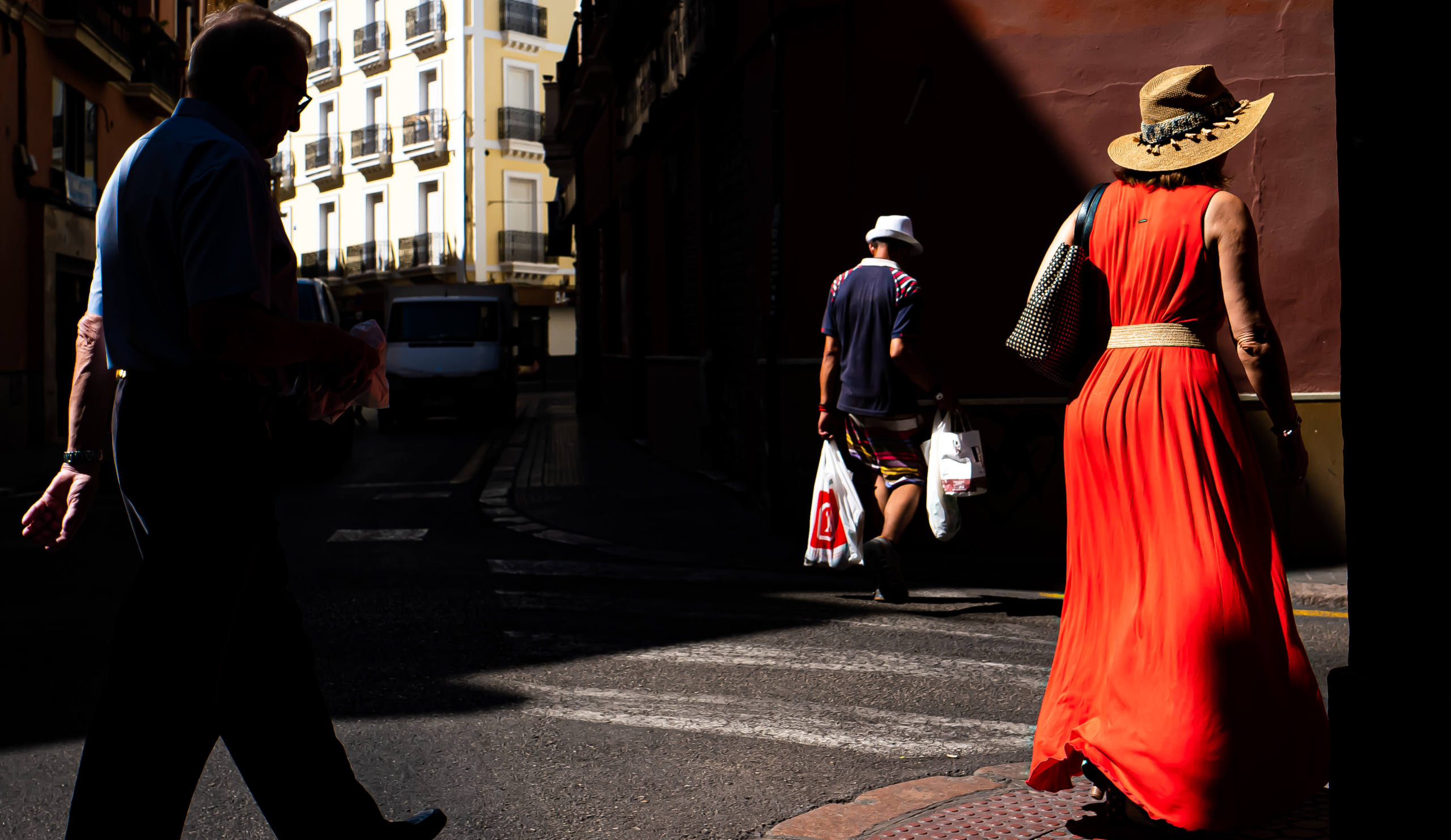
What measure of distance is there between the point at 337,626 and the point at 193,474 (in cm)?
366

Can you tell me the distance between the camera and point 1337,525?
780cm

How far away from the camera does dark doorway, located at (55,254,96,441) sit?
2033cm

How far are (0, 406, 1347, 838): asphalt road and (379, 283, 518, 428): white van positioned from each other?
547 inches

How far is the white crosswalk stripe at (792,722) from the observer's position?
4105 mm

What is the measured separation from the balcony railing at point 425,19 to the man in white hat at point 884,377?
44735mm

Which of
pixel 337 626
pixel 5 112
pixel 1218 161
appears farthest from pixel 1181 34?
pixel 5 112

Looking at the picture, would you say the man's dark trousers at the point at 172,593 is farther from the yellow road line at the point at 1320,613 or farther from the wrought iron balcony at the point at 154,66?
the wrought iron balcony at the point at 154,66

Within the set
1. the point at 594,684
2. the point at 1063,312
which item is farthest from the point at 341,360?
the point at 594,684

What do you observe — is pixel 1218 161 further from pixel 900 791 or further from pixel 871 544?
pixel 871 544

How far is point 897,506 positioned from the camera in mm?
6434

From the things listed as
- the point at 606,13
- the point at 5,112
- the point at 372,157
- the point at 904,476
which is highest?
the point at 372,157

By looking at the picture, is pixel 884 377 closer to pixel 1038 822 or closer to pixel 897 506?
pixel 897 506

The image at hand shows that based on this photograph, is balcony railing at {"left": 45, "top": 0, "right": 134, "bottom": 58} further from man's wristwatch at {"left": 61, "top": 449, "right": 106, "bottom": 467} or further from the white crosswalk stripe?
man's wristwatch at {"left": 61, "top": 449, "right": 106, "bottom": 467}

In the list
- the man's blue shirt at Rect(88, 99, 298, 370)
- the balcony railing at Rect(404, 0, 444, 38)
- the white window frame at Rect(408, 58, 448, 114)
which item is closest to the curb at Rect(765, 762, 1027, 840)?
the man's blue shirt at Rect(88, 99, 298, 370)
